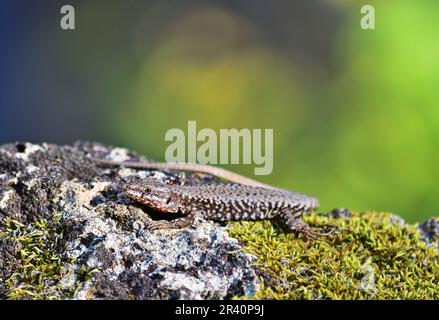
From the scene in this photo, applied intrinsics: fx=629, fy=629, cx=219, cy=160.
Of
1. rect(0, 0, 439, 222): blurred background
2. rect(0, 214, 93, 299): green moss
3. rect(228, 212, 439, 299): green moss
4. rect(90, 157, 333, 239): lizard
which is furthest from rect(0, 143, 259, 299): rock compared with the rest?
rect(0, 0, 439, 222): blurred background

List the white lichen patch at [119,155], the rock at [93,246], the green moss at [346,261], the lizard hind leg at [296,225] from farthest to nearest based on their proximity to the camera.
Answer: the white lichen patch at [119,155] → the lizard hind leg at [296,225] → the green moss at [346,261] → the rock at [93,246]

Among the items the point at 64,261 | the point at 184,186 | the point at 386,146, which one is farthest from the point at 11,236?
the point at 386,146

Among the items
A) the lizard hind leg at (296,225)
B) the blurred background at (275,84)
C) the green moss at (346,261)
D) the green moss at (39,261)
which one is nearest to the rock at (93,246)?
the green moss at (39,261)

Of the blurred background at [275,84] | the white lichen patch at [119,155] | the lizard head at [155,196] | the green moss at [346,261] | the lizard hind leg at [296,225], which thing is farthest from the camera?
the blurred background at [275,84]

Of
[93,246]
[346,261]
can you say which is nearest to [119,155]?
[93,246]

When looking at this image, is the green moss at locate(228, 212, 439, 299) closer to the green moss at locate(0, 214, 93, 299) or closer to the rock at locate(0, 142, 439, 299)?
the rock at locate(0, 142, 439, 299)

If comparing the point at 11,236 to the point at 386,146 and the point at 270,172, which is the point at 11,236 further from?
the point at 386,146

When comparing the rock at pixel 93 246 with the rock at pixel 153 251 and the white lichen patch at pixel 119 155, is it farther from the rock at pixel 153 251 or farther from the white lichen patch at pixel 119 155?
the white lichen patch at pixel 119 155
